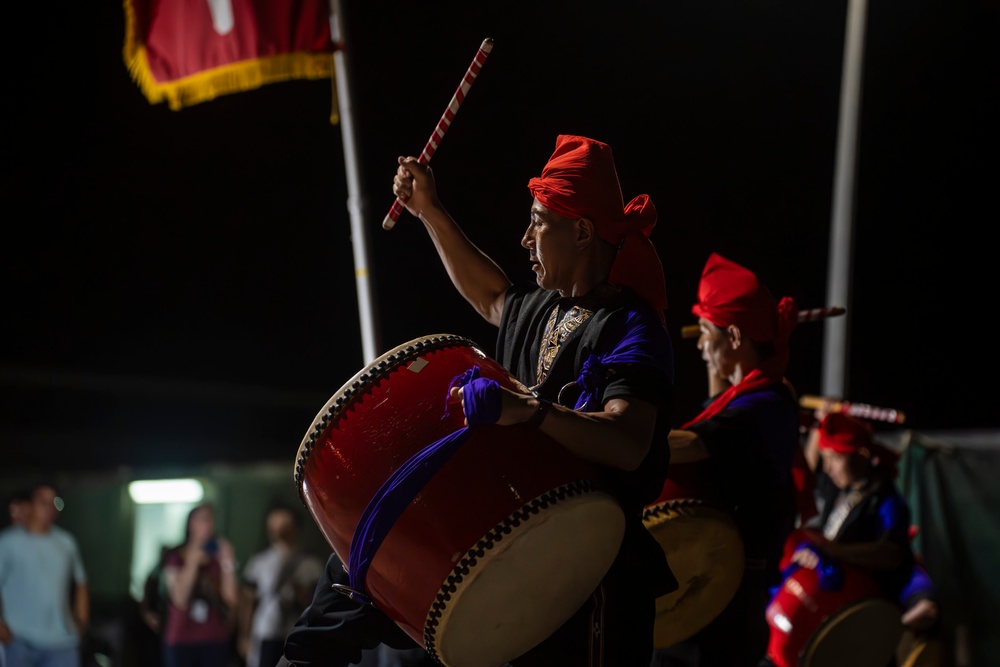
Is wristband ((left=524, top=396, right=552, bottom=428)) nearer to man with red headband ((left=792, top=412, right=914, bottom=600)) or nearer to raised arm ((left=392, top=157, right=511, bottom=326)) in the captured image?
raised arm ((left=392, top=157, right=511, bottom=326))

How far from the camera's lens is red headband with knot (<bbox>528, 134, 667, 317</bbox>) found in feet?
8.16

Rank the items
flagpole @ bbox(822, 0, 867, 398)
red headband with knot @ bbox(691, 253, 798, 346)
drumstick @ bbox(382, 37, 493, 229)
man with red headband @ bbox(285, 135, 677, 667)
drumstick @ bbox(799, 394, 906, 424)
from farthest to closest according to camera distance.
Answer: flagpole @ bbox(822, 0, 867, 398) → drumstick @ bbox(799, 394, 906, 424) → red headband with knot @ bbox(691, 253, 798, 346) → drumstick @ bbox(382, 37, 493, 229) → man with red headband @ bbox(285, 135, 677, 667)

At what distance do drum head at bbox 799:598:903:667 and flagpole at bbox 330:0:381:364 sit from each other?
1.84 m

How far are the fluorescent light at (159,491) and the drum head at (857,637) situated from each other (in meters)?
5.79

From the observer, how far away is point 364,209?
4281 mm

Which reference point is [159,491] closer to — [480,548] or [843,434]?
[843,434]

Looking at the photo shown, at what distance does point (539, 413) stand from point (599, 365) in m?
0.26

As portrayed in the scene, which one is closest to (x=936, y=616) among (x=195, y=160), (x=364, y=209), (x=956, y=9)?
(x=364, y=209)

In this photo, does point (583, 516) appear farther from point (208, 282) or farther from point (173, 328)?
point (173, 328)

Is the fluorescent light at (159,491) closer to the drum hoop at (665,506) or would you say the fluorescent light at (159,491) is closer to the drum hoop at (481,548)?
the drum hoop at (665,506)

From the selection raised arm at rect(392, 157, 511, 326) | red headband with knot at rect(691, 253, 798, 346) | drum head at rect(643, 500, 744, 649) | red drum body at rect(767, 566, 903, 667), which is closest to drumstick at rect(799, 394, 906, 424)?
red drum body at rect(767, 566, 903, 667)

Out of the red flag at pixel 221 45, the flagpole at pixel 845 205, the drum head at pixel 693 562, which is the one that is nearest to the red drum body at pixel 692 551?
the drum head at pixel 693 562

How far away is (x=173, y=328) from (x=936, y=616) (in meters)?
19.2

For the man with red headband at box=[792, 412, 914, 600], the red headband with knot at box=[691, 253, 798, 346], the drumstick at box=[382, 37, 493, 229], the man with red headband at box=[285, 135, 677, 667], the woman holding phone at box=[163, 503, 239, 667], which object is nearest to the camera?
the man with red headband at box=[285, 135, 677, 667]
